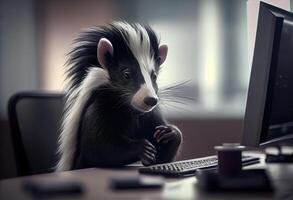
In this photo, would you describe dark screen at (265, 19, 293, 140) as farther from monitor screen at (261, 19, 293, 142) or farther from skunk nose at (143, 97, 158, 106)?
skunk nose at (143, 97, 158, 106)

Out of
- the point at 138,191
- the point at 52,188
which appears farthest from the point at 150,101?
the point at 52,188

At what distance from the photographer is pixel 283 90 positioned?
137 cm

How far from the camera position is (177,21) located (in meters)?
2.26

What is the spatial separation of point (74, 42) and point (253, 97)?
595 mm

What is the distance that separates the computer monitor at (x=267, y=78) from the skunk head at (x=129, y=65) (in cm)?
29

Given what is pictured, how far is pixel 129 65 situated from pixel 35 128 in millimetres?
488

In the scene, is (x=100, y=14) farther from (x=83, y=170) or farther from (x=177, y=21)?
(x=83, y=170)

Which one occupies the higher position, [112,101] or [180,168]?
[112,101]

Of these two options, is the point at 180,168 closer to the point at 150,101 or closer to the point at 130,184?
the point at 150,101

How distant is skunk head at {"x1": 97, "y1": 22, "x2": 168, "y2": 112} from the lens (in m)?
1.39

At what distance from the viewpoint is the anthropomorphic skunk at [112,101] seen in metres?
1.38

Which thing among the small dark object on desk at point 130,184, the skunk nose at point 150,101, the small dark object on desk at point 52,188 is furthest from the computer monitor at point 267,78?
the small dark object on desk at point 52,188

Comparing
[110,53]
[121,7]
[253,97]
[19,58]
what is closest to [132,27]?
[110,53]

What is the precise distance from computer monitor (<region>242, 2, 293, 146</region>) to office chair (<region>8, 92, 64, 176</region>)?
0.70 m
